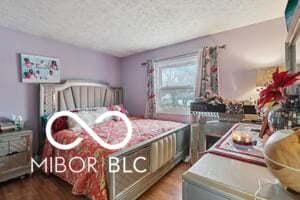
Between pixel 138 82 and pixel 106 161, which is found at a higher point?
pixel 138 82

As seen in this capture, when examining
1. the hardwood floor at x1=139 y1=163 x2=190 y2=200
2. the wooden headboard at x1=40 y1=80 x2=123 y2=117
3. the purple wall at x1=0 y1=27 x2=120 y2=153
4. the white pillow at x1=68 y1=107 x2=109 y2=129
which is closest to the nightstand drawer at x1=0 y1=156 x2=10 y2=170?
the purple wall at x1=0 y1=27 x2=120 y2=153

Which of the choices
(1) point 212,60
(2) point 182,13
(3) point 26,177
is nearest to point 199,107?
(1) point 212,60

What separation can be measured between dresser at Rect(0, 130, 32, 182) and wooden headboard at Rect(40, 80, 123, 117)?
50cm

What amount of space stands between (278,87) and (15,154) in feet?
10.4

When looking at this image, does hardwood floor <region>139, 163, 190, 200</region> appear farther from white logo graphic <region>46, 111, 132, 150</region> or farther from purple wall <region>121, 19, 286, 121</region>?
purple wall <region>121, 19, 286, 121</region>

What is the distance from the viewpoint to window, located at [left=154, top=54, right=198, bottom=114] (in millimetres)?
3295

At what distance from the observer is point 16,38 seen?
2.64 metres

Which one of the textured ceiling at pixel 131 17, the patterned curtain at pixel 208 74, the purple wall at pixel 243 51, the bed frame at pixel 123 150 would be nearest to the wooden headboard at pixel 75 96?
the bed frame at pixel 123 150

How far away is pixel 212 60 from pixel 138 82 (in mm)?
1881

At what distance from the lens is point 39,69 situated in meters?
2.86

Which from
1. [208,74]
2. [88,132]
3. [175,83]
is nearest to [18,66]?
[88,132]

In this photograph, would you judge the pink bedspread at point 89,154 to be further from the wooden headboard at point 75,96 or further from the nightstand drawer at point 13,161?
the wooden headboard at point 75,96

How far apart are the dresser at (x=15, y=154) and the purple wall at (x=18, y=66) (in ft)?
1.56

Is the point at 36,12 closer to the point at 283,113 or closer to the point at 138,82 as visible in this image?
the point at 138,82
